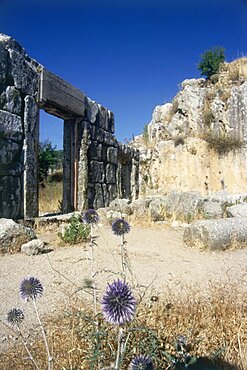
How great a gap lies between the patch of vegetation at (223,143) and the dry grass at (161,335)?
11.7 meters

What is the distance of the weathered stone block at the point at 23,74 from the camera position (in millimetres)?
5411

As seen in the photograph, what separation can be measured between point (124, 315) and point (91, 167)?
699 cm

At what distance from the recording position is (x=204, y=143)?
1377cm

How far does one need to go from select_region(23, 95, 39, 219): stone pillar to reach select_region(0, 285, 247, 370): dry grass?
368 cm

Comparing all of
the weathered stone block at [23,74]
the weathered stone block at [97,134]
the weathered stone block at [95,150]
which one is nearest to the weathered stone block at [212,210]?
the weathered stone block at [95,150]

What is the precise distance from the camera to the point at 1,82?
5.19 meters

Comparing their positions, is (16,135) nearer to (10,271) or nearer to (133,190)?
(10,271)

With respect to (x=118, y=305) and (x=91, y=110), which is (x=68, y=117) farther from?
(x=118, y=305)

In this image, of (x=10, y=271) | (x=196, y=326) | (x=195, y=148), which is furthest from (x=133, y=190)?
(x=196, y=326)

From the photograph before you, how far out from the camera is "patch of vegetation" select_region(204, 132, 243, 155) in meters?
13.4

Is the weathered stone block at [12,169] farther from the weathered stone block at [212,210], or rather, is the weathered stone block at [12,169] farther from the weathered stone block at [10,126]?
the weathered stone block at [212,210]

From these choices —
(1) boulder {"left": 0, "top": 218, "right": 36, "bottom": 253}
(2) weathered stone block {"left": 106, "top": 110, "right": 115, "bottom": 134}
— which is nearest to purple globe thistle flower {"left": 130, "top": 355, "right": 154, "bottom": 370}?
(1) boulder {"left": 0, "top": 218, "right": 36, "bottom": 253}

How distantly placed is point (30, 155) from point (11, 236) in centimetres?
183

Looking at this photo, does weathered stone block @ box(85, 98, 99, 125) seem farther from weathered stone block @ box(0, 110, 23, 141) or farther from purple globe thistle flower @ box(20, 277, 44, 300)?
purple globe thistle flower @ box(20, 277, 44, 300)
